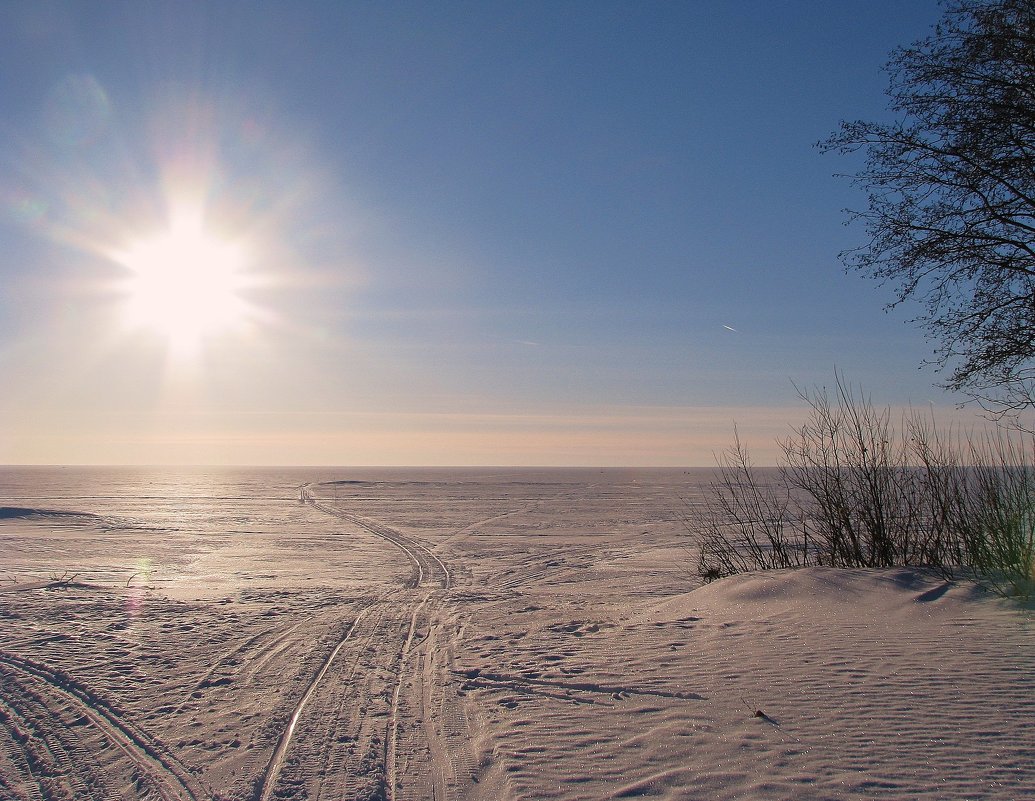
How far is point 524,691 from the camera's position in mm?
6395

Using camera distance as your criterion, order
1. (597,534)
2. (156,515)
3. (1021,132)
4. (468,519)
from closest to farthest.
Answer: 1. (1021,132)
2. (597,534)
3. (468,519)
4. (156,515)

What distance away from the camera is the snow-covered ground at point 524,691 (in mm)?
4504

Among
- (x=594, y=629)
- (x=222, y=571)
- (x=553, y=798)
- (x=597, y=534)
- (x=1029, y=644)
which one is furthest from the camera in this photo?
(x=597, y=534)

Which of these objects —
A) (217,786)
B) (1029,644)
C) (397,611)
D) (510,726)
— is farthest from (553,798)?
(397,611)

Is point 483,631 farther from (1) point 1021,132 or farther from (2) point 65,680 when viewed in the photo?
(1) point 1021,132

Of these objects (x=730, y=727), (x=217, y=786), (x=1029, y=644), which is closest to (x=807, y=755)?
(x=730, y=727)

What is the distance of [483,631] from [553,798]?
4984mm

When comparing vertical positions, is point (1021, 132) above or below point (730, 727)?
above

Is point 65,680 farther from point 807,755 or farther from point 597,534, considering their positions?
point 597,534

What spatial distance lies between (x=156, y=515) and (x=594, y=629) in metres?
31.4

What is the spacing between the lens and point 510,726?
5543mm

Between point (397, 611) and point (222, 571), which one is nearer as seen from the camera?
point (397, 611)

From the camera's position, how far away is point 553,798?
169 inches

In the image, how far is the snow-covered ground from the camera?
4.50 meters
